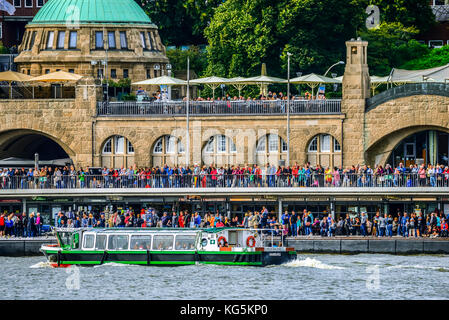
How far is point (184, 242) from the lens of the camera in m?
76.9

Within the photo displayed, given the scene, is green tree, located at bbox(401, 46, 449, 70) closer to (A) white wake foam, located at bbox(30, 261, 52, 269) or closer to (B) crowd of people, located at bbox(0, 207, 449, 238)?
(B) crowd of people, located at bbox(0, 207, 449, 238)

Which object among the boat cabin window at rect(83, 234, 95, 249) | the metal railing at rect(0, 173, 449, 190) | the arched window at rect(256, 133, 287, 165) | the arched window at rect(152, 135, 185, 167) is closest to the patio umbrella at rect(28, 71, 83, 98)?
the arched window at rect(152, 135, 185, 167)

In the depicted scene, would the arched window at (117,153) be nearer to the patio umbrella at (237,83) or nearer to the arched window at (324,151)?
the patio umbrella at (237,83)

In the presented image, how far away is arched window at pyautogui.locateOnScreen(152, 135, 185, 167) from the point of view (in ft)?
311

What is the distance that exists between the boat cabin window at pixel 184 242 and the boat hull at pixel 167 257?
369 millimetres

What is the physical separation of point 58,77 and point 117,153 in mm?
6498

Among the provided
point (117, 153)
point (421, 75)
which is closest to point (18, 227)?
point (117, 153)

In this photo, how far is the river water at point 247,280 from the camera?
2672 inches

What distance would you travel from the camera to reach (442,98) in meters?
89.4

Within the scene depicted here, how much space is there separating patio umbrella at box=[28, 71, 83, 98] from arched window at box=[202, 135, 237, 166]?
32.4ft

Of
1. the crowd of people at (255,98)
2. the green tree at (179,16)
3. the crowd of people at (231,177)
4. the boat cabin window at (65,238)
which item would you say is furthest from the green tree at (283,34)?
the boat cabin window at (65,238)

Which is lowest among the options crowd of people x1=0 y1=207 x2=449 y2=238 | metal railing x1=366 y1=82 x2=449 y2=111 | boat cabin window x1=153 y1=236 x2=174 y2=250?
boat cabin window x1=153 y1=236 x2=174 y2=250
